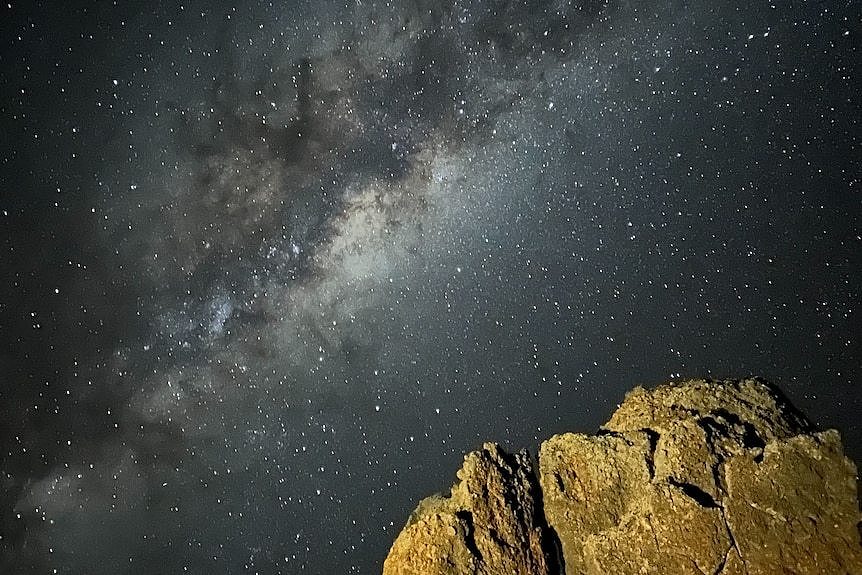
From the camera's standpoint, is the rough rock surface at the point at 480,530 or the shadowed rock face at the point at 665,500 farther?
the rough rock surface at the point at 480,530

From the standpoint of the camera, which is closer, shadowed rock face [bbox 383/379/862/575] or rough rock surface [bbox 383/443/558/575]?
shadowed rock face [bbox 383/379/862/575]

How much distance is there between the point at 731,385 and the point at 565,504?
1.42 meters

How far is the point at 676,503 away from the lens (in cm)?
316

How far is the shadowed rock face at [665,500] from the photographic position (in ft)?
10.0

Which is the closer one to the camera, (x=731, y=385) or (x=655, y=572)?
(x=655, y=572)

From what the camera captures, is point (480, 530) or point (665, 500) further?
point (480, 530)

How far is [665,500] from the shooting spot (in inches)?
125

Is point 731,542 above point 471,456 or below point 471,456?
below

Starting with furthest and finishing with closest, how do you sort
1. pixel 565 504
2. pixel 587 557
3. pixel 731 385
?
pixel 731 385 → pixel 565 504 → pixel 587 557

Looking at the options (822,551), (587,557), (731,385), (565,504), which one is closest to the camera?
(822,551)

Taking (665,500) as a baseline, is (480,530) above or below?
above

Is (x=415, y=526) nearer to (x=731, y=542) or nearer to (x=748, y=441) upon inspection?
(x=731, y=542)

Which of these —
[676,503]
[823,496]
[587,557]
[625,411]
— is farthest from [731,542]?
[625,411]

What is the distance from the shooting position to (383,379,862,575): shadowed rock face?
3.06m
